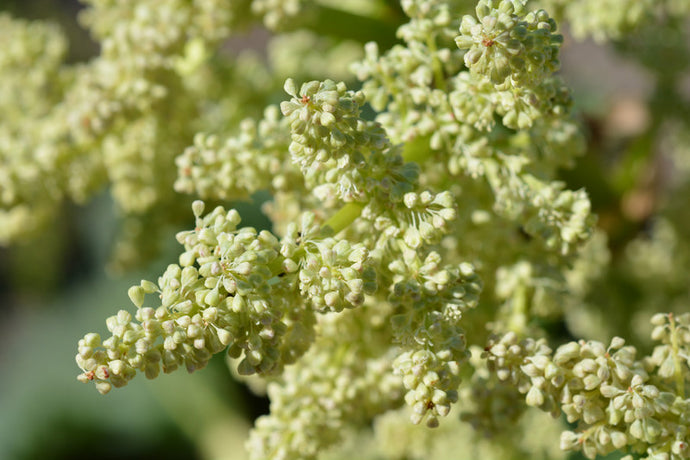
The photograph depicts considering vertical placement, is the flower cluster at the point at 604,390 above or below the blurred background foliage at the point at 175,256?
below

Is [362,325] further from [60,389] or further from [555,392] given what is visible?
[60,389]

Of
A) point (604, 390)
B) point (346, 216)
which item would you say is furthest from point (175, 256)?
point (604, 390)

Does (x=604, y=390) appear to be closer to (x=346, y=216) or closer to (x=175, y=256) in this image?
(x=346, y=216)

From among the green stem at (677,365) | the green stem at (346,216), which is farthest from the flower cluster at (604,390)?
the green stem at (346,216)

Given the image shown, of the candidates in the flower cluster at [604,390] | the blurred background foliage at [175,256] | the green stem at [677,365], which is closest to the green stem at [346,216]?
the flower cluster at [604,390]

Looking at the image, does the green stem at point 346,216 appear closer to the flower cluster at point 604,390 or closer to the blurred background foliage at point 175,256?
the flower cluster at point 604,390

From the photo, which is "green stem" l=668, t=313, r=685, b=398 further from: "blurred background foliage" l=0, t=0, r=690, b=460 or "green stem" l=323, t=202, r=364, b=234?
"blurred background foliage" l=0, t=0, r=690, b=460

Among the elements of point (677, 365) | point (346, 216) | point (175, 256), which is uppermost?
point (175, 256)

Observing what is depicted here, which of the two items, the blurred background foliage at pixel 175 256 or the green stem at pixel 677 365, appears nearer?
the green stem at pixel 677 365

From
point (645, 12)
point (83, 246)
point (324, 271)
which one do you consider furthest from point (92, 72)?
point (83, 246)
